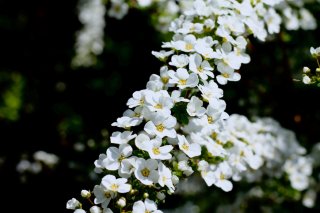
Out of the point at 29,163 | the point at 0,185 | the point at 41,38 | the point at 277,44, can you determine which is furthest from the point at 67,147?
the point at 277,44


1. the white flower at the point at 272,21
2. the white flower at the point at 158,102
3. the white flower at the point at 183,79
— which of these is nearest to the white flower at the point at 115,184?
the white flower at the point at 158,102

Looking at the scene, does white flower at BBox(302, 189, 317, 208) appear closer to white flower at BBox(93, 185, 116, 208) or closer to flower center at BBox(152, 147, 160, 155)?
flower center at BBox(152, 147, 160, 155)

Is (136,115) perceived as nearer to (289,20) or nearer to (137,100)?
(137,100)

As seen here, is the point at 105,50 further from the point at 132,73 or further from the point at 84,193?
the point at 84,193

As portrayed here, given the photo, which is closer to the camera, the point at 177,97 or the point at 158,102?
the point at 158,102

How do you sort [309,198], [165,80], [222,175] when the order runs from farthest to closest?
[309,198] < [222,175] < [165,80]

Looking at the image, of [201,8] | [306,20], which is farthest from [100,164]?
[306,20]

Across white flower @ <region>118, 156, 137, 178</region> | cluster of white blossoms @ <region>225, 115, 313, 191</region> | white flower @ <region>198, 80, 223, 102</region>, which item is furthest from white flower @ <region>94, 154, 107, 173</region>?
cluster of white blossoms @ <region>225, 115, 313, 191</region>
